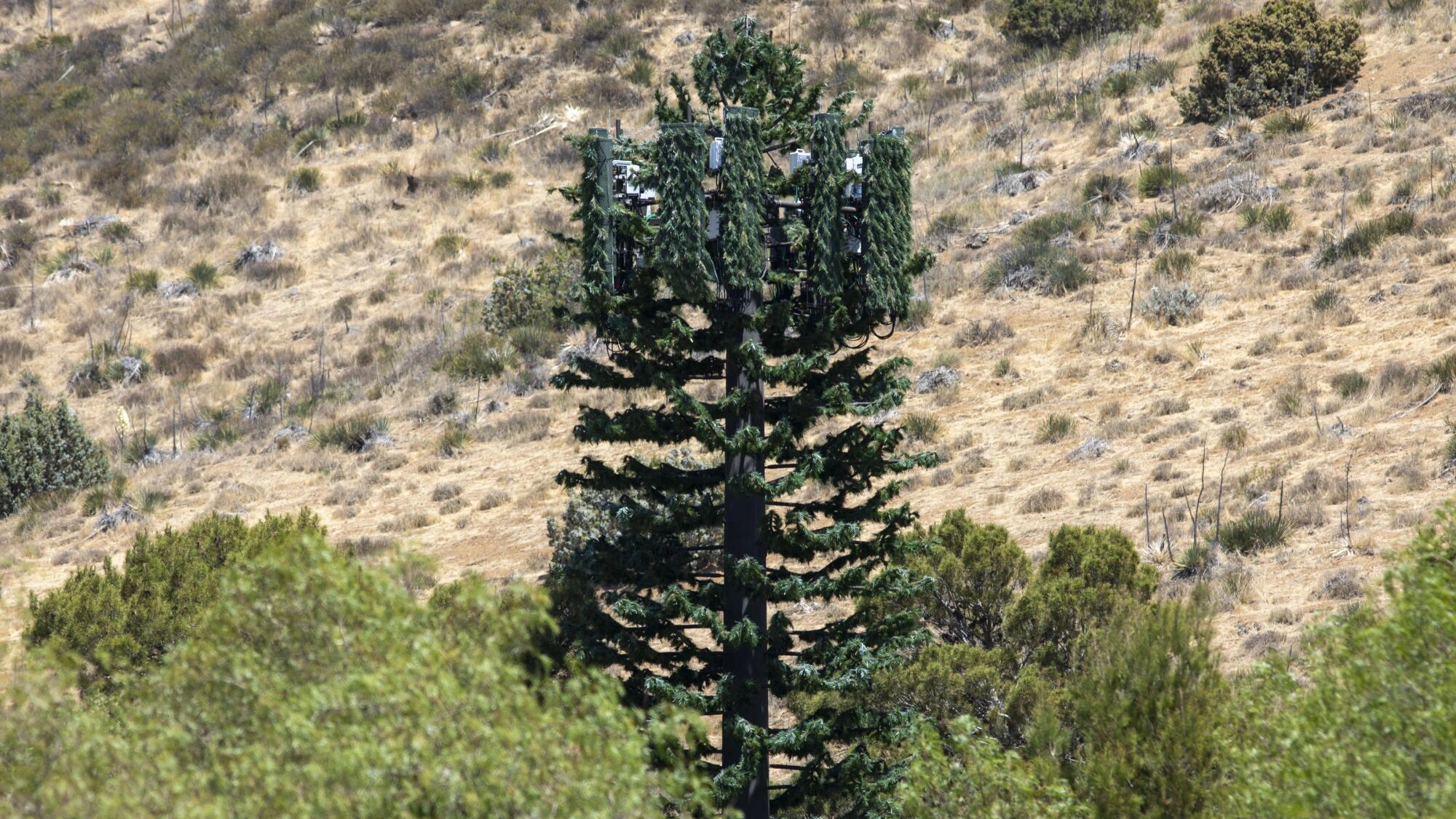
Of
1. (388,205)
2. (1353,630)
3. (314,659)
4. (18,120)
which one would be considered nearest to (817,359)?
(1353,630)

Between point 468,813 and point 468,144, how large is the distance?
39837 mm

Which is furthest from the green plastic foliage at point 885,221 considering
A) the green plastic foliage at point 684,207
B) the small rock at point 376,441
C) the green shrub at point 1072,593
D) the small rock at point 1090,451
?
the small rock at point 376,441

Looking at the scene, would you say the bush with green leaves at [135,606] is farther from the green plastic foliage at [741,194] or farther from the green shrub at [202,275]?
the green shrub at [202,275]

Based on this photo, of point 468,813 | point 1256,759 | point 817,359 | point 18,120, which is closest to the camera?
point 468,813

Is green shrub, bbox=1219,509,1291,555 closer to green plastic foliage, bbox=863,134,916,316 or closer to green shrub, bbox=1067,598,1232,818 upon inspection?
green shrub, bbox=1067,598,1232,818

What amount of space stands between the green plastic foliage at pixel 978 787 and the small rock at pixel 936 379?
16.2 meters

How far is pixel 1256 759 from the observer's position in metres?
9.45

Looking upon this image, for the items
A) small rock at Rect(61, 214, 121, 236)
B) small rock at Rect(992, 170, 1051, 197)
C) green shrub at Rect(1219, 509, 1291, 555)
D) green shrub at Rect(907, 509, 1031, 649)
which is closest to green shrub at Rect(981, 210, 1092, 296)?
small rock at Rect(992, 170, 1051, 197)

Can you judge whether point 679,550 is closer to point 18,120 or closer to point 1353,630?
point 1353,630

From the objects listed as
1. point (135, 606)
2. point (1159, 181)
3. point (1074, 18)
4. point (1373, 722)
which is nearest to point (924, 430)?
point (1159, 181)

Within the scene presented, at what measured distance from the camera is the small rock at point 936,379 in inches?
1054

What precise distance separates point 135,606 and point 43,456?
44.8 ft

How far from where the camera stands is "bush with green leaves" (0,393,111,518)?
29.2 meters

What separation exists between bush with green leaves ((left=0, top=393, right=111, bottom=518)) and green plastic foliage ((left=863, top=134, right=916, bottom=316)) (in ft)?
73.7
